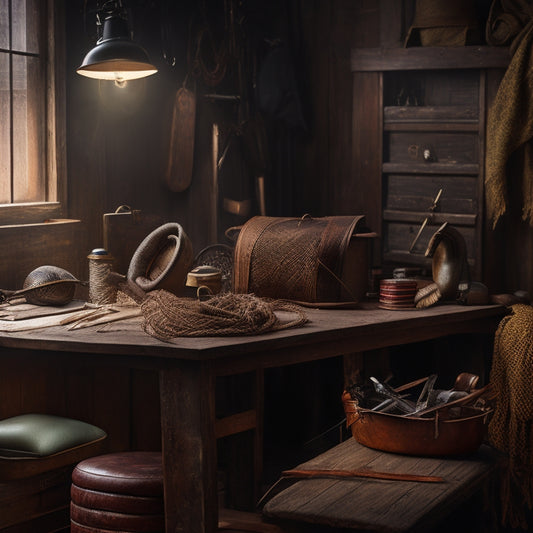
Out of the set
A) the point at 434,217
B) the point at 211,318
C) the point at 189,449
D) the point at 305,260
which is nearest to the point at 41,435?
the point at 189,449

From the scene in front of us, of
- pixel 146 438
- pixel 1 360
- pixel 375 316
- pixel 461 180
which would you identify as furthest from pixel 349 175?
pixel 1 360

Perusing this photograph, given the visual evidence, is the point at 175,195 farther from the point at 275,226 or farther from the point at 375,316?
the point at 375,316

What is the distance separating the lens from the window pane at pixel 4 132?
15.8 ft

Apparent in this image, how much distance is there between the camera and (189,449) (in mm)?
3695

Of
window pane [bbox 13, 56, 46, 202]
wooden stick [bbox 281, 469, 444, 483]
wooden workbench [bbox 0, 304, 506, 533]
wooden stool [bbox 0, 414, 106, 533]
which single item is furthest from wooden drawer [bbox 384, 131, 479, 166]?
wooden stool [bbox 0, 414, 106, 533]

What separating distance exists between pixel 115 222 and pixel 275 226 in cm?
87

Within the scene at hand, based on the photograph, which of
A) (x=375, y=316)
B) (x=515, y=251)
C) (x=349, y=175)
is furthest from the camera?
(x=349, y=175)

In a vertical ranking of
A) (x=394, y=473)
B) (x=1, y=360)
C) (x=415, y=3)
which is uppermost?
(x=415, y=3)

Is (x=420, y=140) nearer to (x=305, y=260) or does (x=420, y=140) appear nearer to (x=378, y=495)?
(x=305, y=260)

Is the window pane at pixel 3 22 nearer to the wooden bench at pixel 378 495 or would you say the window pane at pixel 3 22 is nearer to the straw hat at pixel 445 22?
the straw hat at pixel 445 22

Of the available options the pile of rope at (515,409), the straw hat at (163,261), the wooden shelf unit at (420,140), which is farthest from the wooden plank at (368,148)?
the straw hat at (163,261)

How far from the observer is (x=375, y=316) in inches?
178

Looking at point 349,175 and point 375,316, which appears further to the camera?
point 349,175

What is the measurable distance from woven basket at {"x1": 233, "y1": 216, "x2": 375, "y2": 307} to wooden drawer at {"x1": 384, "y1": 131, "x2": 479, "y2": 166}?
0.89 m
